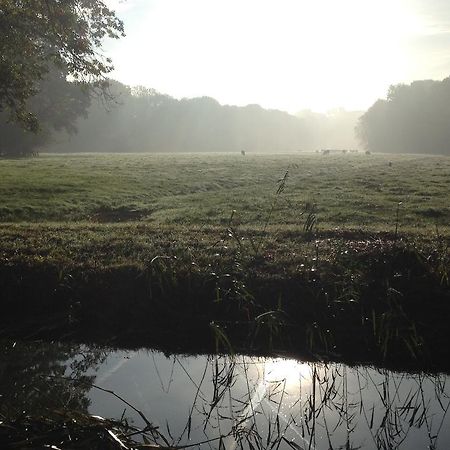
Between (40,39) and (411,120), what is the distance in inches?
4264

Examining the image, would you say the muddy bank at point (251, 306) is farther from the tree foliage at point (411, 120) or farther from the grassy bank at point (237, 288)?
the tree foliage at point (411, 120)

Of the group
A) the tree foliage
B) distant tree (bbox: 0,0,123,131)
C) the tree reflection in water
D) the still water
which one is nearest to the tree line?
the tree foliage

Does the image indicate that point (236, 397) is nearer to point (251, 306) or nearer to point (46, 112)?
point (251, 306)

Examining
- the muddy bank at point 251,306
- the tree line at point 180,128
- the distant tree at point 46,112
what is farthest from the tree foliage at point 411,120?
the muddy bank at point 251,306

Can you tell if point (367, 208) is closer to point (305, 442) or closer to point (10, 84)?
point (10, 84)

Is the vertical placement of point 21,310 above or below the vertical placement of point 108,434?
below

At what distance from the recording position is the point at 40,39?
66.4ft

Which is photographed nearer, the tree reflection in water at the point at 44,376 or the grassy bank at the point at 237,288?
the tree reflection in water at the point at 44,376

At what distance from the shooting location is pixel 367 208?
23.6 meters

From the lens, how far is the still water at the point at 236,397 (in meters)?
6.97

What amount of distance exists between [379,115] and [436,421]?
11906cm

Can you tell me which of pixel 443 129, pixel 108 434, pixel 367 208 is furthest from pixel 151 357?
pixel 443 129

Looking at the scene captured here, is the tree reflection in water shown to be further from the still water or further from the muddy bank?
the muddy bank

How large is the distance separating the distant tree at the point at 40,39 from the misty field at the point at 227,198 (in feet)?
19.6
